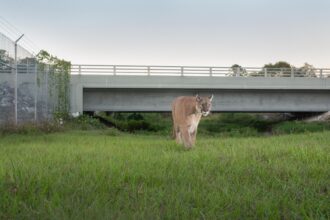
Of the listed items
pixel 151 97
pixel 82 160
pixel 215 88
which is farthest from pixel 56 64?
pixel 82 160

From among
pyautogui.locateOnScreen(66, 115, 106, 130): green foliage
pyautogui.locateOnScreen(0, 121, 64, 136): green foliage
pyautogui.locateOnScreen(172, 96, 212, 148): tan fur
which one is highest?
pyautogui.locateOnScreen(172, 96, 212, 148): tan fur

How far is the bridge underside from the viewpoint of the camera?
132ft

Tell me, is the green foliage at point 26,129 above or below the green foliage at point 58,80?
below

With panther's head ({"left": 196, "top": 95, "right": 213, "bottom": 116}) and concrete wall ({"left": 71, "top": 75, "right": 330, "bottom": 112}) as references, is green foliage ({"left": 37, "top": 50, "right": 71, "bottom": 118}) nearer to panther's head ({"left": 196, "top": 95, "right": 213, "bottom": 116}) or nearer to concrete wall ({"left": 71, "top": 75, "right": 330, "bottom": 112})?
concrete wall ({"left": 71, "top": 75, "right": 330, "bottom": 112})

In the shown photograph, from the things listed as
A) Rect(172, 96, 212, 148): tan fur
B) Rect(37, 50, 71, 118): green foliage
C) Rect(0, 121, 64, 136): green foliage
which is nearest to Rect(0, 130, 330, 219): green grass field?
Rect(172, 96, 212, 148): tan fur

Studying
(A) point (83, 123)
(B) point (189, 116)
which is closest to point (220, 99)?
(A) point (83, 123)

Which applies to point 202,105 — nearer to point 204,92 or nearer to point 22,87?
point 22,87

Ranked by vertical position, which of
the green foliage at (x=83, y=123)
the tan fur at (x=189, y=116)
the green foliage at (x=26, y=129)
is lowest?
the green foliage at (x=83, y=123)

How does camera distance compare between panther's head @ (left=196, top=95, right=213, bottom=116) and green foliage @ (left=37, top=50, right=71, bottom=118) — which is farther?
green foliage @ (left=37, top=50, right=71, bottom=118)

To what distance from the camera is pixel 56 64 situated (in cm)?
3164

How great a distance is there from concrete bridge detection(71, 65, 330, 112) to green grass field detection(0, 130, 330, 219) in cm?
2937

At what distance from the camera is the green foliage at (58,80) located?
95.1 ft

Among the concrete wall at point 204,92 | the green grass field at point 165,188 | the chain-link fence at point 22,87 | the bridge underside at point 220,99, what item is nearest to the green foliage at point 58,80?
the chain-link fence at point 22,87

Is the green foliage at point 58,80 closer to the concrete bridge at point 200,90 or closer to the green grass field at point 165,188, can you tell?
the concrete bridge at point 200,90
